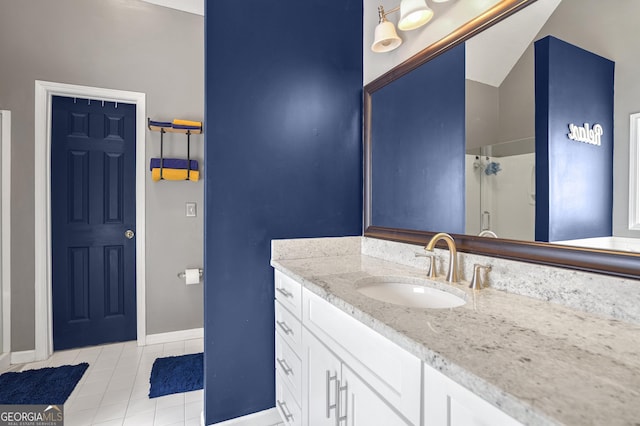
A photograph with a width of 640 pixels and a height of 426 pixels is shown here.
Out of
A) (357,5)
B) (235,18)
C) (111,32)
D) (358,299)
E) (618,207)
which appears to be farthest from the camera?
(111,32)

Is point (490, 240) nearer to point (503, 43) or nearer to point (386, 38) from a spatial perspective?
point (503, 43)

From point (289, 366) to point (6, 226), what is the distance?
232cm

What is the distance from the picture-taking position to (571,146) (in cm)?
94

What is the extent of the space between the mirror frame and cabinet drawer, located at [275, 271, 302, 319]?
584 mm

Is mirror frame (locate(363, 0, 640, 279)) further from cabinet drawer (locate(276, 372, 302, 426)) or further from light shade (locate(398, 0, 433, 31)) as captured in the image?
cabinet drawer (locate(276, 372, 302, 426))

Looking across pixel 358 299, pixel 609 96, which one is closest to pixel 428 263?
pixel 358 299

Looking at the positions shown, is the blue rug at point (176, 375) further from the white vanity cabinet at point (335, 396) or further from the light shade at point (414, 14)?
the light shade at point (414, 14)

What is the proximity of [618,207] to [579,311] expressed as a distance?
299 mm

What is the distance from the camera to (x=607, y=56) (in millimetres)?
858

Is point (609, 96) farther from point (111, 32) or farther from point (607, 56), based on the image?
point (111, 32)

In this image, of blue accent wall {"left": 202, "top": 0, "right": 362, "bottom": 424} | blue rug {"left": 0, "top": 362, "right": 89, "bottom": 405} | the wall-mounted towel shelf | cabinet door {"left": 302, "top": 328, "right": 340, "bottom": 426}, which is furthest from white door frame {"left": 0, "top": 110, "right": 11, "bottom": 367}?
cabinet door {"left": 302, "top": 328, "right": 340, "bottom": 426}

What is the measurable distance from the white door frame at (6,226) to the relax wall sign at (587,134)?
10.7 feet

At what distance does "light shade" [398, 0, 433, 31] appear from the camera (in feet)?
4.73

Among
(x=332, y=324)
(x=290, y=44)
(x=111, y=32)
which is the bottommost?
(x=332, y=324)
